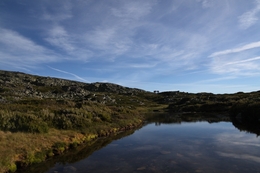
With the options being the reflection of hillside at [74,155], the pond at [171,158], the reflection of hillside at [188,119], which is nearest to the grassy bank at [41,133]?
the reflection of hillside at [74,155]

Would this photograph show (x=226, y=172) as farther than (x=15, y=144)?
No

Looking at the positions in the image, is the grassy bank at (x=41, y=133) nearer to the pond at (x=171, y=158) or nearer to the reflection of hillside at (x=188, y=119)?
the pond at (x=171, y=158)

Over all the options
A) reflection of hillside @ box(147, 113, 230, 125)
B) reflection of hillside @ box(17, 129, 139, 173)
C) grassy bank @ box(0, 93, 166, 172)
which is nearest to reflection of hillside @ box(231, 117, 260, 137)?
reflection of hillside @ box(147, 113, 230, 125)

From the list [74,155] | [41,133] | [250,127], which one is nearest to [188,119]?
[250,127]

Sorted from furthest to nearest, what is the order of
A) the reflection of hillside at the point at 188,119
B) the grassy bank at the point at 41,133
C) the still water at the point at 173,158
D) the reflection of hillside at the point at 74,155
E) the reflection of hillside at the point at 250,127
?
the reflection of hillside at the point at 188,119
the reflection of hillside at the point at 250,127
the grassy bank at the point at 41,133
the reflection of hillside at the point at 74,155
the still water at the point at 173,158

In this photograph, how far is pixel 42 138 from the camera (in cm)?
2186

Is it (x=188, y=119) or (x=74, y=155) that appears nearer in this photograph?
(x=74, y=155)

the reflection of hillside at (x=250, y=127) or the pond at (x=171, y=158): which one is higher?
the reflection of hillside at (x=250, y=127)

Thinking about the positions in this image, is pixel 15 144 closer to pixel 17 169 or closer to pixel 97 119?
pixel 17 169

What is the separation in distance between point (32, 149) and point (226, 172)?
16.0 metres

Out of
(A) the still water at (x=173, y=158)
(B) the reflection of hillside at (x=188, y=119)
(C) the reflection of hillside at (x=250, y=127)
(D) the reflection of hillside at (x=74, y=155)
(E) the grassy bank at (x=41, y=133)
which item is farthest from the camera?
(B) the reflection of hillside at (x=188, y=119)

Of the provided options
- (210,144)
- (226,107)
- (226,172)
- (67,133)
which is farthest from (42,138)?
(226,107)

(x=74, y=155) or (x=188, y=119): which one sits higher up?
(x=188, y=119)

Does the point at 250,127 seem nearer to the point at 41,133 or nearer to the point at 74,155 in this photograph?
the point at 74,155
